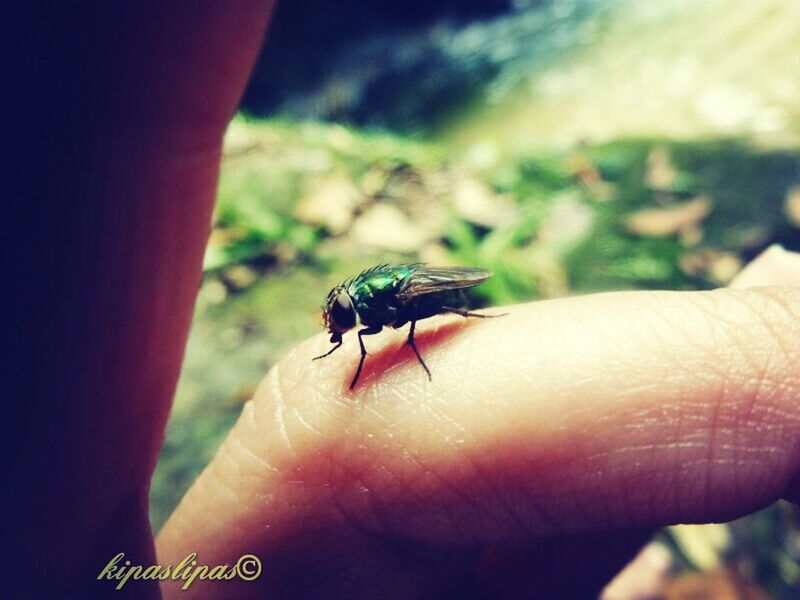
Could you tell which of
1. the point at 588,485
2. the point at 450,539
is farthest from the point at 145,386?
the point at 588,485

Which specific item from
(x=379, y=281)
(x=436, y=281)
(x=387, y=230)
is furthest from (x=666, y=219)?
(x=379, y=281)

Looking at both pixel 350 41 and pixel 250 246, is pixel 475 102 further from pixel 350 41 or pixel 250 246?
pixel 250 246

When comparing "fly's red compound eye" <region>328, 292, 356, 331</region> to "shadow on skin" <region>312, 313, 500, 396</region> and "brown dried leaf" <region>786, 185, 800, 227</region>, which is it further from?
"brown dried leaf" <region>786, 185, 800, 227</region>

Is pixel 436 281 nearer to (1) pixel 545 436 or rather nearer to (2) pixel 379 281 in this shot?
(2) pixel 379 281

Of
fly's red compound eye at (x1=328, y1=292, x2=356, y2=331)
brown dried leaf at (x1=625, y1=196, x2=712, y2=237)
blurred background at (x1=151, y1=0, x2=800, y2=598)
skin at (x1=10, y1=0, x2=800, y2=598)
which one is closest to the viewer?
skin at (x1=10, y1=0, x2=800, y2=598)

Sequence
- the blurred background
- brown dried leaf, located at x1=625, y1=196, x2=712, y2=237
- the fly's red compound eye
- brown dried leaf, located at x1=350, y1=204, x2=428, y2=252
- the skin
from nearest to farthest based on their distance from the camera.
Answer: the skin
the fly's red compound eye
the blurred background
brown dried leaf, located at x1=350, y1=204, x2=428, y2=252
brown dried leaf, located at x1=625, y1=196, x2=712, y2=237

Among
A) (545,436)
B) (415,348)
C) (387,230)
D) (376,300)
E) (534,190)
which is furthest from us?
(534,190)

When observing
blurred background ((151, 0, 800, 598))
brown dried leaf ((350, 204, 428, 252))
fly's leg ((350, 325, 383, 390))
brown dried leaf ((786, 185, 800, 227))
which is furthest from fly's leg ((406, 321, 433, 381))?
brown dried leaf ((786, 185, 800, 227))
